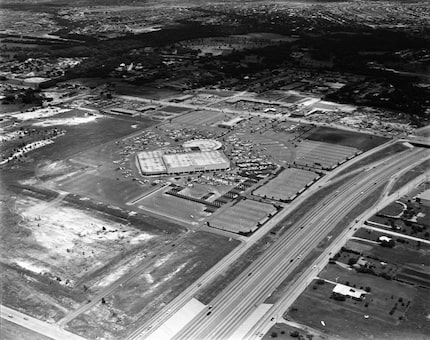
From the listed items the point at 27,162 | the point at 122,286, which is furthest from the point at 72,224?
the point at 27,162

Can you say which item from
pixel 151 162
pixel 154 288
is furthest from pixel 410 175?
pixel 154 288

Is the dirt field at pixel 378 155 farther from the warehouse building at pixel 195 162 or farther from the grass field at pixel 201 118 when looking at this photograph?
the grass field at pixel 201 118

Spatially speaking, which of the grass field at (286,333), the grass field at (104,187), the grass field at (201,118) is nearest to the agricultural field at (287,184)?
the grass field at (104,187)

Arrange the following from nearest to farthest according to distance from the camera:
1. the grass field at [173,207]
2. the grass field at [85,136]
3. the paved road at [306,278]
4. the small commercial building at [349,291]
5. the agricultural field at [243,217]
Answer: the paved road at [306,278], the small commercial building at [349,291], the agricultural field at [243,217], the grass field at [173,207], the grass field at [85,136]

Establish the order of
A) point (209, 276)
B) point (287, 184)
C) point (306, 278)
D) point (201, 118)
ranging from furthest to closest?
point (201, 118) → point (287, 184) → point (209, 276) → point (306, 278)

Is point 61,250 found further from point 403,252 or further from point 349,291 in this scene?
point 403,252

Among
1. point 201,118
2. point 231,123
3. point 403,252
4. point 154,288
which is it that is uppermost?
point 231,123

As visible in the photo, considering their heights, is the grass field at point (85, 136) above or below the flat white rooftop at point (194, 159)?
below

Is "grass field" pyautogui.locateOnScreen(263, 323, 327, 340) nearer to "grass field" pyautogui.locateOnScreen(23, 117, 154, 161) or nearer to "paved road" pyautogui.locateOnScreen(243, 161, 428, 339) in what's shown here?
"paved road" pyautogui.locateOnScreen(243, 161, 428, 339)
